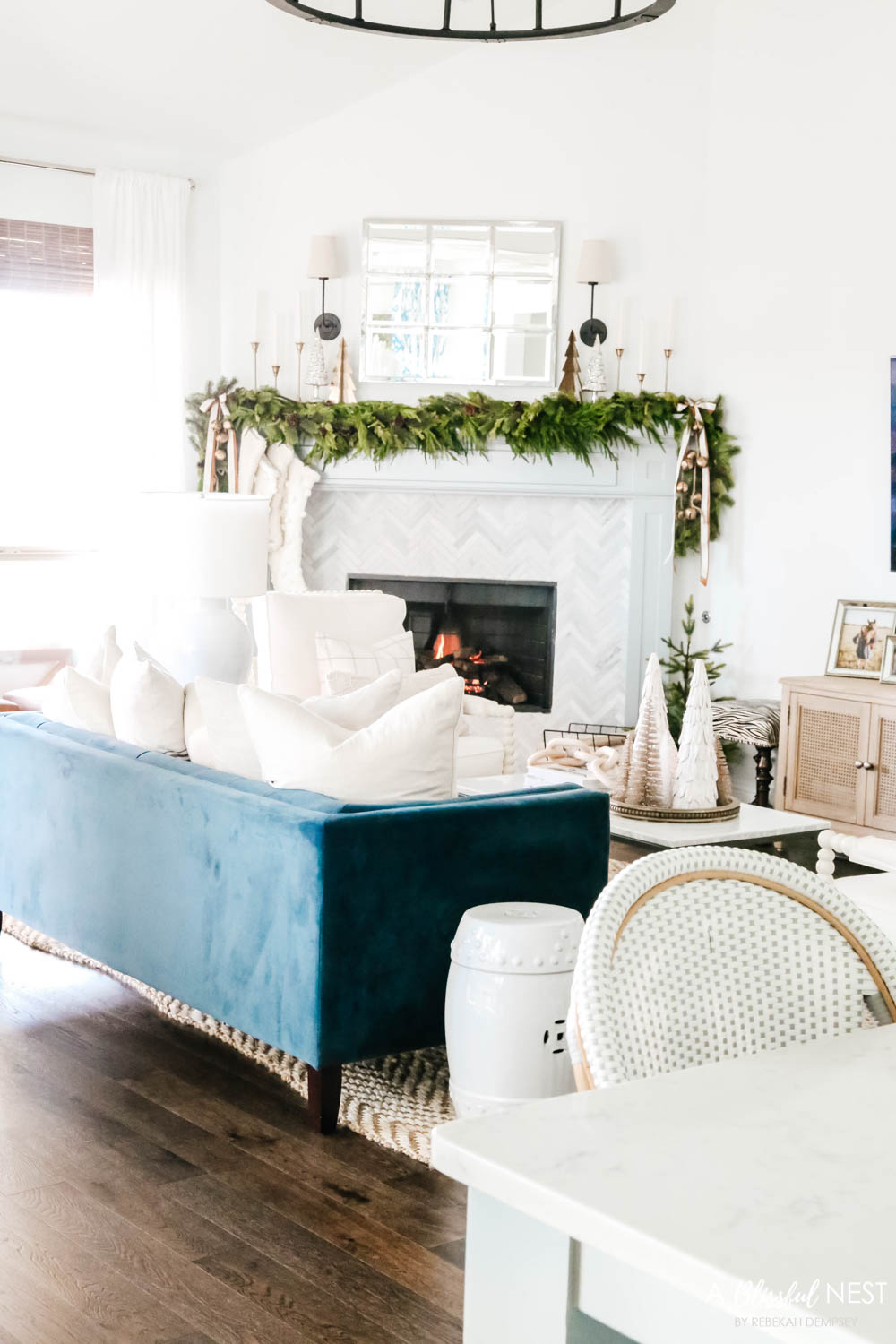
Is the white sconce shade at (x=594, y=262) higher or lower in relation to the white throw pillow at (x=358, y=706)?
higher

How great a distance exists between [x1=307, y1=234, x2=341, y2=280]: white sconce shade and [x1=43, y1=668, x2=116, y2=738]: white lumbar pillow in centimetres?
363

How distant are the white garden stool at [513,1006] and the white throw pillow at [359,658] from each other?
2.34m

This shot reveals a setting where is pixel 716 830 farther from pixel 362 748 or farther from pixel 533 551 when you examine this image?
pixel 533 551

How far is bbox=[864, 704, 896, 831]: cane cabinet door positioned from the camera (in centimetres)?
506

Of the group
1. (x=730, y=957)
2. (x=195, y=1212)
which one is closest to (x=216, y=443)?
(x=195, y=1212)

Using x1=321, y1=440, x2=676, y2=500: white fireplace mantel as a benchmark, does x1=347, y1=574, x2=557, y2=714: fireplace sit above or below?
below

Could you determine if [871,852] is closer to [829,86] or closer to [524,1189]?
[524,1189]

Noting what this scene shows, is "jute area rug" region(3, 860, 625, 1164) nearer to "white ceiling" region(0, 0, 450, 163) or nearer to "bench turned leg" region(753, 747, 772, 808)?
"bench turned leg" region(753, 747, 772, 808)

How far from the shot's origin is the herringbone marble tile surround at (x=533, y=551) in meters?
6.52

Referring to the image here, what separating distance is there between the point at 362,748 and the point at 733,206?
4.20 meters

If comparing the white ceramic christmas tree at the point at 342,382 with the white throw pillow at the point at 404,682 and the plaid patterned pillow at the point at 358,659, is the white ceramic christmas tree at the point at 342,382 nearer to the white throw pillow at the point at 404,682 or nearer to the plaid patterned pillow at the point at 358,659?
the plaid patterned pillow at the point at 358,659

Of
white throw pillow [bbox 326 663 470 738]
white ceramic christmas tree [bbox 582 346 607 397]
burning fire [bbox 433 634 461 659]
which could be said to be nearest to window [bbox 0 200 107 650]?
burning fire [bbox 433 634 461 659]

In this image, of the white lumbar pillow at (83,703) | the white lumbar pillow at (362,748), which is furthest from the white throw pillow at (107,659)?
the white lumbar pillow at (362,748)

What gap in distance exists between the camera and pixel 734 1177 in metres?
0.86
